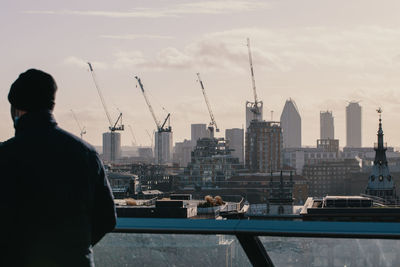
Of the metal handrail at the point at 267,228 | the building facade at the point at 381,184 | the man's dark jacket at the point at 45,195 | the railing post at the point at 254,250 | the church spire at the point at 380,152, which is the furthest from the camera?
the building facade at the point at 381,184

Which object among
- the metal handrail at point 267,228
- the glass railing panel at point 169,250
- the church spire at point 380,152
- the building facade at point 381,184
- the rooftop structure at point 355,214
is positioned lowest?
the rooftop structure at point 355,214

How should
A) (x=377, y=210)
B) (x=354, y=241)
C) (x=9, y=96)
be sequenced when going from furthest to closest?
(x=377, y=210)
(x=354, y=241)
(x=9, y=96)

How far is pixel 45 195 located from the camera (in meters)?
3.78

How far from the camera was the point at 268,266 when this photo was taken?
17.1 feet

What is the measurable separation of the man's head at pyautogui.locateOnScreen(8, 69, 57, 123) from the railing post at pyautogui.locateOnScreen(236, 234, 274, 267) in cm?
178

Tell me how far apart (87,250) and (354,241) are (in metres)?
1.83

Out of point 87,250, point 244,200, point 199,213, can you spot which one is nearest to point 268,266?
point 87,250

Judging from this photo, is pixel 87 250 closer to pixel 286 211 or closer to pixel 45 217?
pixel 45 217

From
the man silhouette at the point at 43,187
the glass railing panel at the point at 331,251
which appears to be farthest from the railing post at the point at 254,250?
the man silhouette at the point at 43,187

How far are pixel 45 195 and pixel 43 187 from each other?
41mm

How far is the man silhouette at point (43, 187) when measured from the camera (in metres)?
3.76

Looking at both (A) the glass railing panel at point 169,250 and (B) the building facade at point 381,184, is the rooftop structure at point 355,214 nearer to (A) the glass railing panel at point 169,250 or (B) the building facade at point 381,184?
(B) the building facade at point 381,184

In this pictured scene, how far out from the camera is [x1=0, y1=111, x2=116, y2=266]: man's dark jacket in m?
3.76

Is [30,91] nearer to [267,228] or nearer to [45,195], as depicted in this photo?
[45,195]
